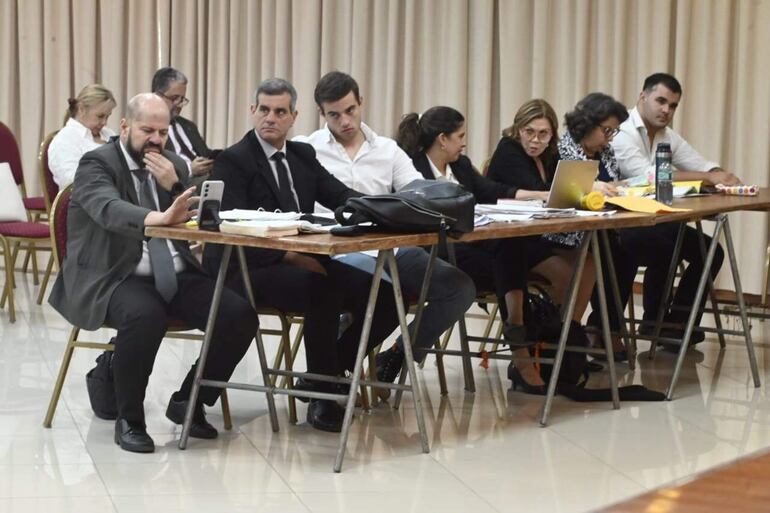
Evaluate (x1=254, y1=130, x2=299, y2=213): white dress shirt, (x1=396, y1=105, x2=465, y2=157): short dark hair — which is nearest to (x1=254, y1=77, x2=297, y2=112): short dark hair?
(x1=254, y1=130, x2=299, y2=213): white dress shirt

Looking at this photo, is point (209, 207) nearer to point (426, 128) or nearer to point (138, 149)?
point (138, 149)

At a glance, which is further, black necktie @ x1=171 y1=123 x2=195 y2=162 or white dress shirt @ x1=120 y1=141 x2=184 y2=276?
black necktie @ x1=171 y1=123 x2=195 y2=162

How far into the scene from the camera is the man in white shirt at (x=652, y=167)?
523 cm

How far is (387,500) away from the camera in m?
3.01

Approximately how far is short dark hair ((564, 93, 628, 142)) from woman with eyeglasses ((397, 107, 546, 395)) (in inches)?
22.3

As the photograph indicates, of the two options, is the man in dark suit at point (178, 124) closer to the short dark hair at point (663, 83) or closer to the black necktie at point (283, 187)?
the black necktie at point (283, 187)

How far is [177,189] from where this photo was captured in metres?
3.68

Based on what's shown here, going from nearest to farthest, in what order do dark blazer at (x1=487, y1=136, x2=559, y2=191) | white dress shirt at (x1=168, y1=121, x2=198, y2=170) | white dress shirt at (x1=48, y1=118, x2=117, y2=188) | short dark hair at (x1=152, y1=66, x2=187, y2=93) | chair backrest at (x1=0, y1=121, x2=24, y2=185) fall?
dark blazer at (x1=487, y1=136, x2=559, y2=191) < white dress shirt at (x1=48, y1=118, x2=117, y2=188) < white dress shirt at (x1=168, y1=121, x2=198, y2=170) < short dark hair at (x1=152, y1=66, x2=187, y2=93) < chair backrest at (x1=0, y1=121, x2=24, y2=185)

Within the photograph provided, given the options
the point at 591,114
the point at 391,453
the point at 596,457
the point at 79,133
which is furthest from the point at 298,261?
the point at 79,133

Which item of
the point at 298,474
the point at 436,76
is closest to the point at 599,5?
the point at 436,76

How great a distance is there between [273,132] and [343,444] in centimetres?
118

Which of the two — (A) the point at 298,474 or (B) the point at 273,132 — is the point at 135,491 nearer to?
(A) the point at 298,474

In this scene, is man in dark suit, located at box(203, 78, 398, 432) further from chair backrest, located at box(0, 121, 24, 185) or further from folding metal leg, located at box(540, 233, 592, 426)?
chair backrest, located at box(0, 121, 24, 185)

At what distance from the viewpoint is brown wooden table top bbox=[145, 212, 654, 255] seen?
121 inches
